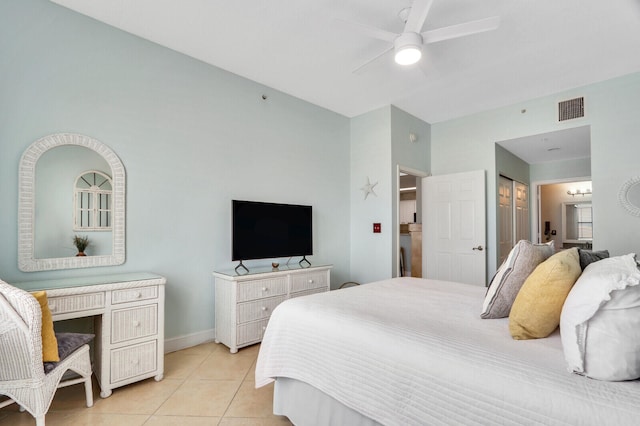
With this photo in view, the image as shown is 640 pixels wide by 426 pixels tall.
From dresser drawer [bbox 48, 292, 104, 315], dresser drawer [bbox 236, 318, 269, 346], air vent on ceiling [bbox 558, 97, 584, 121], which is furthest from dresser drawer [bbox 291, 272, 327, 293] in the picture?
air vent on ceiling [bbox 558, 97, 584, 121]

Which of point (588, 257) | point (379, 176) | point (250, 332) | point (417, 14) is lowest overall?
point (250, 332)

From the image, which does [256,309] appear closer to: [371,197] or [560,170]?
[371,197]

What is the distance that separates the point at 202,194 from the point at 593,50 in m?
3.91

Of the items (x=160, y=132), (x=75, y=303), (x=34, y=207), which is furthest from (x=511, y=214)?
(x=34, y=207)

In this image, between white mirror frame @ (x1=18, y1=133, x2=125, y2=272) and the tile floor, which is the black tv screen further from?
the tile floor

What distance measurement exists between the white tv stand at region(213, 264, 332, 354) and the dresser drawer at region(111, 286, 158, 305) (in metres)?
0.70

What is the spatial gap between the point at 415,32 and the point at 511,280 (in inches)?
71.6

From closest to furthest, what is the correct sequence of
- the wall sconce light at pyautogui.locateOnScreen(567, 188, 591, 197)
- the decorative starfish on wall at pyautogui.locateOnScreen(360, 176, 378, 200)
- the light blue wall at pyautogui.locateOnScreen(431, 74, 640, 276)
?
1. the light blue wall at pyautogui.locateOnScreen(431, 74, 640, 276)
2. the decorative starfish on wall at pyautogui.locateOnScreen(360, 176, 378, 200)
3. the wall sconce light at pyautogui.locateOnScreen(567, 188, 591, 197)

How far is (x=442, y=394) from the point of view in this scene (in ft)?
3.72

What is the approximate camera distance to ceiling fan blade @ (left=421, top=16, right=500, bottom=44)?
2.11 meters

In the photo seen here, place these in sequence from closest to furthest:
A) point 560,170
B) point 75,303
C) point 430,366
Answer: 1. point 430,366
2. point 75,303
3. point 560,170

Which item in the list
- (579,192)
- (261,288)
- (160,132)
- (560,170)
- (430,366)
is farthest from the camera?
(579,192)

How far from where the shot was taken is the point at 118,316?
224 centimetres

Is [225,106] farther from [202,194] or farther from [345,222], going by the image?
[345,222]
